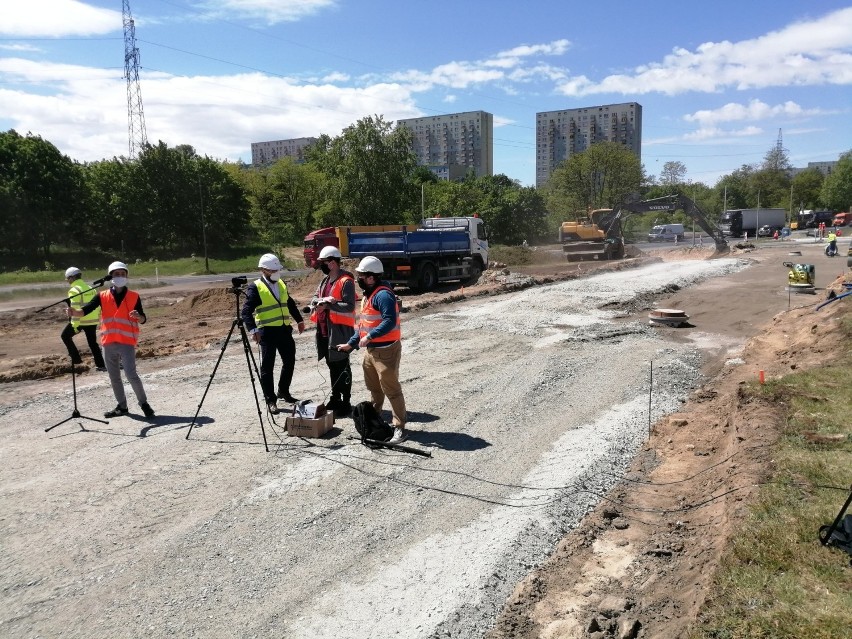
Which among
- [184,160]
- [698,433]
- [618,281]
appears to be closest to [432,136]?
[184,160]

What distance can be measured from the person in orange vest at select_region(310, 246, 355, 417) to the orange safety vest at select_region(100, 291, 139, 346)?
2.33 m

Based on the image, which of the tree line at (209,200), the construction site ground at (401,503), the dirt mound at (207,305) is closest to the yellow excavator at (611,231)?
the tree line at (209,200)

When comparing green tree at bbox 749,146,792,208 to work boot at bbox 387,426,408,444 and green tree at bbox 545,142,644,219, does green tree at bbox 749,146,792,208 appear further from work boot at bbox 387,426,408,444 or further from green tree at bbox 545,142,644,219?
work boot at bbox 387,426,408,444

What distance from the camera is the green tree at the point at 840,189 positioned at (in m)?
84.6

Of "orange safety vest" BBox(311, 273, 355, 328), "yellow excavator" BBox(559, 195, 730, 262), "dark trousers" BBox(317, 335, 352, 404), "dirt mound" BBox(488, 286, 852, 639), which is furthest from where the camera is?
"yellow excavator" BBox(559, 195, 730, 262)

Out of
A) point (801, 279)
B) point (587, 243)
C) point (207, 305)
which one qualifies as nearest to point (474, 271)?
point (207, 305)

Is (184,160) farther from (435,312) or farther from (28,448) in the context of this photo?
(28,448)

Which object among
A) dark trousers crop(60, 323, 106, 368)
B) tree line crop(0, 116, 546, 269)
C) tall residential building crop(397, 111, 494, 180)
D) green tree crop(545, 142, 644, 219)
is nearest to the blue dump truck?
dark trousers crop(60, 323, 106, 368)

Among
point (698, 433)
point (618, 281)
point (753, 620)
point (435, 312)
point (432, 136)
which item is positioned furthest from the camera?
point (432, 136)

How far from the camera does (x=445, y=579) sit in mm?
4504

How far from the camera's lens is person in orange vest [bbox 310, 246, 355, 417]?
290 inches

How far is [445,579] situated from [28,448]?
5383 millimetres

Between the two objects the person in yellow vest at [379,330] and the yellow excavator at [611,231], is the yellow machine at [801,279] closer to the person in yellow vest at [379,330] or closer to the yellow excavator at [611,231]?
the yellow excavator at [611,231]

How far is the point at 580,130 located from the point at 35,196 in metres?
92.3
